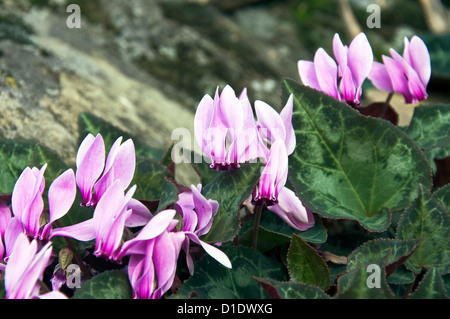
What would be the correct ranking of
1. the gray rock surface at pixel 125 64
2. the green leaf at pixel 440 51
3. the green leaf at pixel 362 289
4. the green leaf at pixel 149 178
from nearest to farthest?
the green leaf at pixel 362 289 → the green leaf at pixel 149 178 → the gray rock surface at pixel 125 64 → the green leaf at pixel 440 51

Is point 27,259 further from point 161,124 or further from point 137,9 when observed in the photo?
point 137,9

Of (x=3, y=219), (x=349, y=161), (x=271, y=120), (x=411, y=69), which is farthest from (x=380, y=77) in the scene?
(x=3, y=219)

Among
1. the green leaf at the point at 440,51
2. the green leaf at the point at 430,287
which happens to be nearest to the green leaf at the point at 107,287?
the green leaf at the point at 430,287

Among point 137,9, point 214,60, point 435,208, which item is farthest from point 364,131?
point 137,9

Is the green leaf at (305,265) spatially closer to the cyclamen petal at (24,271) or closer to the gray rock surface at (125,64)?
the cyclamen petal at (24,271)

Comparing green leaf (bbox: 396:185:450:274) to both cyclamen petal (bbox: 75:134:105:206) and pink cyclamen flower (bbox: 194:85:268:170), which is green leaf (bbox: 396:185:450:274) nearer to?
pink cyclamen flower (bbox: 194:85:268:170)

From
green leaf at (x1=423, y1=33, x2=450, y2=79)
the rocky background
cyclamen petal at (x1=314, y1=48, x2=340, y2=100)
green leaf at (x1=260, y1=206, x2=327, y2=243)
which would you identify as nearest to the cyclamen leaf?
green leaf at (x1=260, y1=206, x2=327, y2=243)

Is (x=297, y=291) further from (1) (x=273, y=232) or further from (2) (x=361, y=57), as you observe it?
(2) (x=361, y=57)
